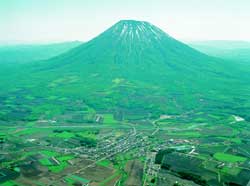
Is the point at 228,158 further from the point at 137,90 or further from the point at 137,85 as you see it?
the point at 137,85

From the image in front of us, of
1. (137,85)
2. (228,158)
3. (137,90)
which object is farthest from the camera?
(137,85)

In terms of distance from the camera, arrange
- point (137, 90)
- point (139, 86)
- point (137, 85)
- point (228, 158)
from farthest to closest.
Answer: point (137, 85), point (139, 86), point (137, 90), point (228, 158)

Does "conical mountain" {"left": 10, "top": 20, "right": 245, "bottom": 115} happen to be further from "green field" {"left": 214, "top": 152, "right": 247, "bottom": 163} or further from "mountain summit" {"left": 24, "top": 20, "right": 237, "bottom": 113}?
"green field" {"left": 214, "top": 152, "right": 247, "bottom": 163}

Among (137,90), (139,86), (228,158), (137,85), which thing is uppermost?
(137,85)

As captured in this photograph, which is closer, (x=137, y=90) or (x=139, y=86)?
(x=137, y=90)

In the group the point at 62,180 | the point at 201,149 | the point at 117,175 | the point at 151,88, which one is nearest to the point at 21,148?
the point at 62,180

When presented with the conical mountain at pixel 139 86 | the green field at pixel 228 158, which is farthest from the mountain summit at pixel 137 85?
the green field at pixel 228 158

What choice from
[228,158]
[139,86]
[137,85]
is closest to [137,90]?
[139,86]

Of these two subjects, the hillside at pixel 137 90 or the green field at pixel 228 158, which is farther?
the hillside at pixel 137 90

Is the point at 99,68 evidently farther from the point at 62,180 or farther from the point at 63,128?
the point at 62,180

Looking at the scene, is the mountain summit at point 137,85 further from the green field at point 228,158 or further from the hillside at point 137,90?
the green field at point 228,158

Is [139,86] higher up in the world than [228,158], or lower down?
higher up
